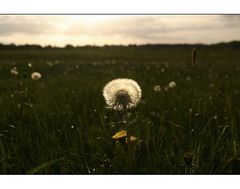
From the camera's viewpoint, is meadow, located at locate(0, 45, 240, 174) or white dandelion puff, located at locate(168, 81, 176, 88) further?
white dandelion puff, located at locate(168, 81, 176, 88)

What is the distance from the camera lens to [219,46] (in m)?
2.50

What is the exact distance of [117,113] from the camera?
2338mm

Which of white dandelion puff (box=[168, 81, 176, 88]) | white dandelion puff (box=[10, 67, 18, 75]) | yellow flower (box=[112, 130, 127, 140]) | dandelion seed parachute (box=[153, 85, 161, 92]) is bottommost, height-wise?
yellow flower (box=[112, 130, 127, 140])

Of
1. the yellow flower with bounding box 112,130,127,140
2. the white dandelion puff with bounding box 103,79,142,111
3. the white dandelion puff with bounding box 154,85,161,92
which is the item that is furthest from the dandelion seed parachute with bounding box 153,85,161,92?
the yellow flower with bounding box 112,130,127,140

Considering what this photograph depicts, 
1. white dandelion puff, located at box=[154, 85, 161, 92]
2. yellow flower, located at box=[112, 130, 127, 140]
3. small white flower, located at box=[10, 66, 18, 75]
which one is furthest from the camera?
white dandelion puff, located at box=[154, 85, 161, 92]

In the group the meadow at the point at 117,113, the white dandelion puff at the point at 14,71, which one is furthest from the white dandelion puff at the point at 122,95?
the white dandelion puff at the point at 14,71

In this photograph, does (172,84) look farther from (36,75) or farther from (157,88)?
(36,75)

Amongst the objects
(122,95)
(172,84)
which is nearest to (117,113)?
(122,95)

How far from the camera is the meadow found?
1.99 m

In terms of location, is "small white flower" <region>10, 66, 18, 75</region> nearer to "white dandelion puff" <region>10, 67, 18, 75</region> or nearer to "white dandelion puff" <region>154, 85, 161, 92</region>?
"white dandelion puff" <region>10, 67, 18, 75</region>

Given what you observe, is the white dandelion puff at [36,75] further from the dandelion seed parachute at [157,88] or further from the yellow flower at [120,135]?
the yellow flower at [120,135]

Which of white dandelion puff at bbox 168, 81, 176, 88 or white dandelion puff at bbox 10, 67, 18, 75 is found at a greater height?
white dandelion puff at bbox 10, 67, 18, 75

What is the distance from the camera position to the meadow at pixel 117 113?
1987 millimetres
